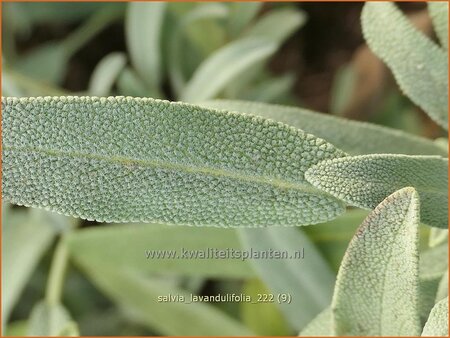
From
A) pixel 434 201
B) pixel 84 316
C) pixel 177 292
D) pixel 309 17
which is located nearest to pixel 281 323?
pixel 177 292

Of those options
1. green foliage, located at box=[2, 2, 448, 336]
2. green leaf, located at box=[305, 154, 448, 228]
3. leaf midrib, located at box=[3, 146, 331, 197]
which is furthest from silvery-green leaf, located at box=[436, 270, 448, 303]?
leaf midrib, located at box=[3, 146, 331, 197]

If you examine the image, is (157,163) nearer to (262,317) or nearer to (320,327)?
(320,327)

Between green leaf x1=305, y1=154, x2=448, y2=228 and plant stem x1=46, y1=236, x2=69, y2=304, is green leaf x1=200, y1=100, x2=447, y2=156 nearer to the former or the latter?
green leaf x1=305, y1=154, x2=448, y2=228

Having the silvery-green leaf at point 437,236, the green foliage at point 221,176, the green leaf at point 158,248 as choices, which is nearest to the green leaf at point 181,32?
the green foliage at point 221,176

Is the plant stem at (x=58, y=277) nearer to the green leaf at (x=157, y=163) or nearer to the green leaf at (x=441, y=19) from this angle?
the green leaf at (x=157, y=163)

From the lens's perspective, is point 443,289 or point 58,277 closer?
point 443,289

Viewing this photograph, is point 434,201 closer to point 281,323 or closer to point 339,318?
point 339,318

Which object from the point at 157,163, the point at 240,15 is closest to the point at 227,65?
the point at 240,15
